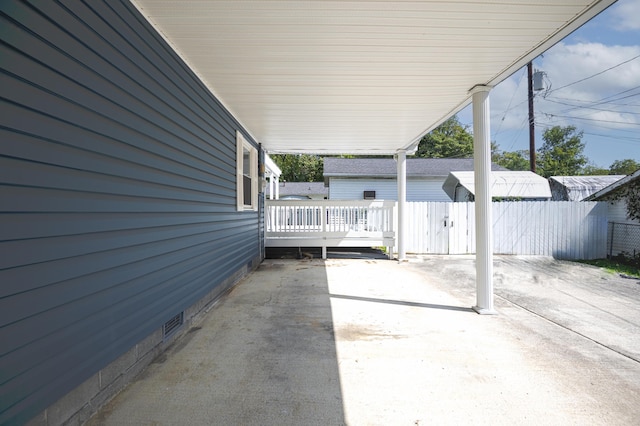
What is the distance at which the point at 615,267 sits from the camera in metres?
6.81

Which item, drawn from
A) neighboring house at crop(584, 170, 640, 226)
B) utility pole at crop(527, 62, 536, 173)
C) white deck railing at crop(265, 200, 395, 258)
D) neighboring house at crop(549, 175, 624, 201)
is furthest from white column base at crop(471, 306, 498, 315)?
utility pole at crop(527, 62, 536, 173)

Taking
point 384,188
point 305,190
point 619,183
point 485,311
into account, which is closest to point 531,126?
point 619,183

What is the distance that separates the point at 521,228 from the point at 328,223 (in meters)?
5.36

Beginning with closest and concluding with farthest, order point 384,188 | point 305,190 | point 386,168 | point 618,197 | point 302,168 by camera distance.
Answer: point 618,197 < point 384,188 < point 386,168 < point 305,190 < point 302,168

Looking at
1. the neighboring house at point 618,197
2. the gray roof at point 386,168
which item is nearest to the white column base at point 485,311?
the neighboring house at point 618,197

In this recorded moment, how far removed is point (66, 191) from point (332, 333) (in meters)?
2.41

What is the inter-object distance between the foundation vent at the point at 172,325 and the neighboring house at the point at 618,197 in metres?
9.87

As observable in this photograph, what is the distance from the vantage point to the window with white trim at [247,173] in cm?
512

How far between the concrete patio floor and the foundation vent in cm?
13

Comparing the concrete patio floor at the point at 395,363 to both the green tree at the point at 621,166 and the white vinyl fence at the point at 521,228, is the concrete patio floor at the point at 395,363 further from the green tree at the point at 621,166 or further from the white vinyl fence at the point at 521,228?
the green tree at the point at 621,166

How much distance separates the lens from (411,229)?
8.77m

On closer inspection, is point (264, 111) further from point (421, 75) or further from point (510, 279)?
point (510, 279)

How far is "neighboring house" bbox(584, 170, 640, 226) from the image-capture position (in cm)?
739

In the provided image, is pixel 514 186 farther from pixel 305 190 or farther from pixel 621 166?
pixel 621 166
